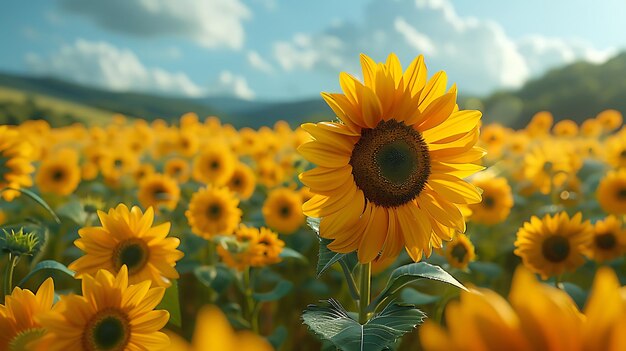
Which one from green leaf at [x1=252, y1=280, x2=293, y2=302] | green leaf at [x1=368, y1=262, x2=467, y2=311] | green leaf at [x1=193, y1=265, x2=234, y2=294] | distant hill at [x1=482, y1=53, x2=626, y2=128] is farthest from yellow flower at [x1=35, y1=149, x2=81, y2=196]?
distant hill at [x1=482, y1=53, x2=626, y2=128]

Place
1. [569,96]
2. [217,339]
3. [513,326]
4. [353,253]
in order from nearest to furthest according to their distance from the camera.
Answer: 1. [217,339]
2. [513,326]
3. [353,253]
4. [569,96]

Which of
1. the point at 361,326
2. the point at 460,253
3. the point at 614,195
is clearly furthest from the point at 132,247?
the point at 614,195

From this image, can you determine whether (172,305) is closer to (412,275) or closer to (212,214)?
(412,275)

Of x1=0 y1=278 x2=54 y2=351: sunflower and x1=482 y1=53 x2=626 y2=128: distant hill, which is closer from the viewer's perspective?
x1=0 y1=278 x2=54 y2=351: sunflower

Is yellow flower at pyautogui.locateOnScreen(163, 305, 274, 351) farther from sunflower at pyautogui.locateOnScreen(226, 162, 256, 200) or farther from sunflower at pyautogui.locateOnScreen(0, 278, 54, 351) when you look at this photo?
sunflower at pyautogui.locateOnScreen(226, 162, 256, 200)

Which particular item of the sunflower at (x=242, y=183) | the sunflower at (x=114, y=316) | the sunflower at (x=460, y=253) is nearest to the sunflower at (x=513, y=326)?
the sunflower at (x=114, y=316)

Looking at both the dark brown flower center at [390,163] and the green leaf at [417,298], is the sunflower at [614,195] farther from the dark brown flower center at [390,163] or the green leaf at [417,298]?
the dark brown flower center at [390,163]
